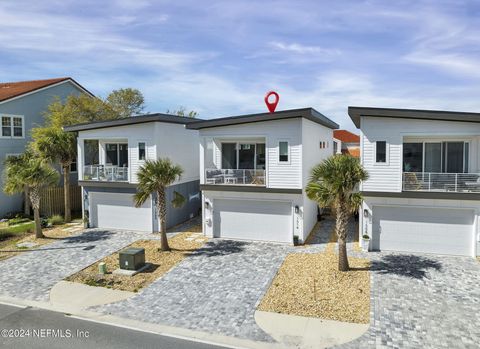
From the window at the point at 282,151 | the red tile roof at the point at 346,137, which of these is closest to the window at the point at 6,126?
the window at the point at 282,151

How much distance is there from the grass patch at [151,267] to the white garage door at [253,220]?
143cm

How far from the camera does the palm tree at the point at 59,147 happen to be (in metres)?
24.8

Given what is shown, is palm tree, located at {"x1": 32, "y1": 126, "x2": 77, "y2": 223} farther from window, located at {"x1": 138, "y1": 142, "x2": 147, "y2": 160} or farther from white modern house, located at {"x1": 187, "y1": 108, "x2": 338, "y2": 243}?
white modern house, located at {"x1": 187, "y1": 108, "x2": 338, "y2": 243}

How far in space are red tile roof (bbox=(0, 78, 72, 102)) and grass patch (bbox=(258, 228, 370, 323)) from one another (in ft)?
75.1

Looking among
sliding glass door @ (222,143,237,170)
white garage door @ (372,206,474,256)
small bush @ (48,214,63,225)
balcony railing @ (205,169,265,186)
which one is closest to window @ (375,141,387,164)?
white garage door @ (372,206,474,256)

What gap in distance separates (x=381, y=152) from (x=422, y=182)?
Answer: 214 cm

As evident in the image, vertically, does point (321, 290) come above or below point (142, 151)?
below

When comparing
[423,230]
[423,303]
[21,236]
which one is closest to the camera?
[423,303]

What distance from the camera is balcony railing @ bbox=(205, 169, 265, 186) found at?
2023 cm

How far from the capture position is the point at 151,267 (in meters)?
16.8

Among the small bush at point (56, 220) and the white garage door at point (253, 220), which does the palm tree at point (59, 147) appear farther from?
the white garage door at point (253, 220)

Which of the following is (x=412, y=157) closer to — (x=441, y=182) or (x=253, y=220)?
(x=441, y=182)

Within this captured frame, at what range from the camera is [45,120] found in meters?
30.3

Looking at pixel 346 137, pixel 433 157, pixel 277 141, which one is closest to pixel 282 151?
pixel 277 141
